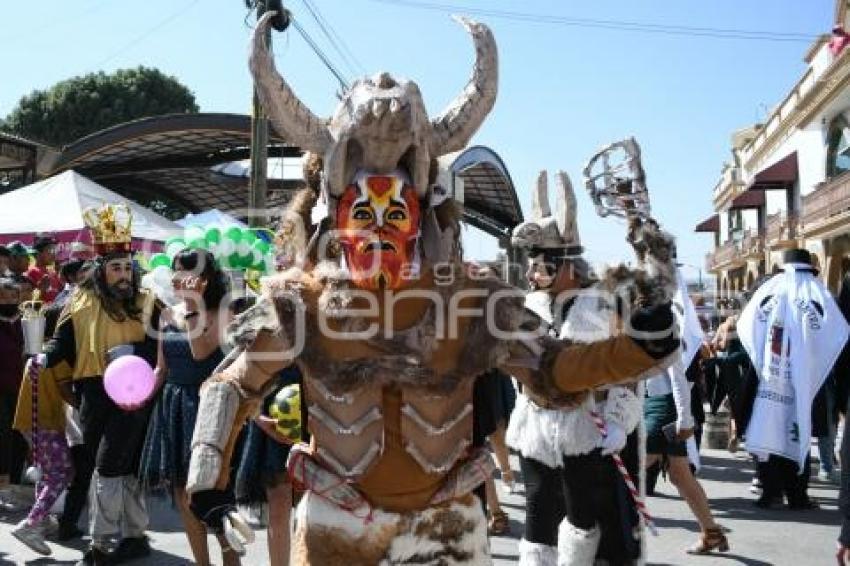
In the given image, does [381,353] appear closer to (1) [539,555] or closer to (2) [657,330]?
(2) [657,330]

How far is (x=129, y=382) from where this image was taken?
4.76 metres

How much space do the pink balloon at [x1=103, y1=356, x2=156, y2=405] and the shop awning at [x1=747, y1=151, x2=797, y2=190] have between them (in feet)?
90.9

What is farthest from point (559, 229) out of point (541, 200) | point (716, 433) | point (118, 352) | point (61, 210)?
point (61, 210)

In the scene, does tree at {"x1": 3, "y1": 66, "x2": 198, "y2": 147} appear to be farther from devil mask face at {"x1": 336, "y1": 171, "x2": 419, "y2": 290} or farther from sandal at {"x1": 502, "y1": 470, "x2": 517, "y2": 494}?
devil mask face at {"x1": 336, "y1": 171, "x2": 419, "y2": 290}

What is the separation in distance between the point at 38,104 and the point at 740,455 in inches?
1298

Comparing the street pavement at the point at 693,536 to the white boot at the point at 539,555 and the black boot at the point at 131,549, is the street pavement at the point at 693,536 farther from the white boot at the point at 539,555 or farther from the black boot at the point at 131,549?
the white boot at the point at 539,555

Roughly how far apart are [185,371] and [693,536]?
3732 mm

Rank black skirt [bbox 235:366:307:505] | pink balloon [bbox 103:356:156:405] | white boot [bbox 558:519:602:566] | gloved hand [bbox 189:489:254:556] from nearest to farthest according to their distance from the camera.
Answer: gloved hand [bbox 189:489:254:556] < white boot [bbox 558:519:602:566] < black skirt [bbox 235:366:307:505] < pink balloon [bbox 103:356:156:405]

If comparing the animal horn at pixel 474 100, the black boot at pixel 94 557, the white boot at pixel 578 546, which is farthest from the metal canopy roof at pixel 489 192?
the animal horn at pixel 474 100

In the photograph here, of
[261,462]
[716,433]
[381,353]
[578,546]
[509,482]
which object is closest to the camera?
[381,353]

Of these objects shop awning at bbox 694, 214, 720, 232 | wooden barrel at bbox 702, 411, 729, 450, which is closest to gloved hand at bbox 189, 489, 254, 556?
wooden barrel at bbox 702, 411, 729, 450

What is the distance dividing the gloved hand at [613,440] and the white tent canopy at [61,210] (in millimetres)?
7932

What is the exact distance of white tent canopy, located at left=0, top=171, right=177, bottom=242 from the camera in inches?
425

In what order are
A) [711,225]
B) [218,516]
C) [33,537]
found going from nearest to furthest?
[218,516]
[33,537]
[711,225]
